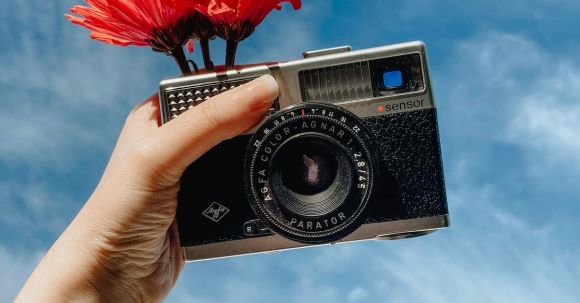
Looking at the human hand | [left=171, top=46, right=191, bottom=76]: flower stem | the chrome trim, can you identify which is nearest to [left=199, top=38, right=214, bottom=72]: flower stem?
[left=171, top=46, right=191, bottom=76]: flower stem

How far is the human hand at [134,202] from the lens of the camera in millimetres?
1640

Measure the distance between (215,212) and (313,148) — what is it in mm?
310

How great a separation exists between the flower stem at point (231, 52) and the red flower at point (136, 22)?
0.11 m

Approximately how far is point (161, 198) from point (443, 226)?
0.73 metres

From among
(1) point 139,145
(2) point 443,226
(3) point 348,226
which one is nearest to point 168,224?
(1) point 139,145

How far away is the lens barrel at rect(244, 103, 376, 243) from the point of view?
5.74ft

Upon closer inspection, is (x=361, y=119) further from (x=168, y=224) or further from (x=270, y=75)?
(x=168, y=224)

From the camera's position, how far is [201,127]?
5.33ft

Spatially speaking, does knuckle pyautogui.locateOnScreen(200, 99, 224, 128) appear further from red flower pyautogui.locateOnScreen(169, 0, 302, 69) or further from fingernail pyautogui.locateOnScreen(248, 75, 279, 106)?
red flower pyautogui.locateOnScreen(169, 0, 302, 69)

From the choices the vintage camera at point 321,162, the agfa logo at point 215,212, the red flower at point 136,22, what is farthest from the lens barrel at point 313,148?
the red flower at point 136,22

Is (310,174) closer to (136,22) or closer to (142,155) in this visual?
(142,155)

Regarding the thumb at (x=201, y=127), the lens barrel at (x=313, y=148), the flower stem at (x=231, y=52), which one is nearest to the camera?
the thumb at (x=201, y=127)

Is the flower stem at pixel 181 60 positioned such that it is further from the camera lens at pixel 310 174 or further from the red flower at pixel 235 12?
the camera lens at pixel 310 174

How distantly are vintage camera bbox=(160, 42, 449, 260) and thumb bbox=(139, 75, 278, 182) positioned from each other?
0.09 meters
